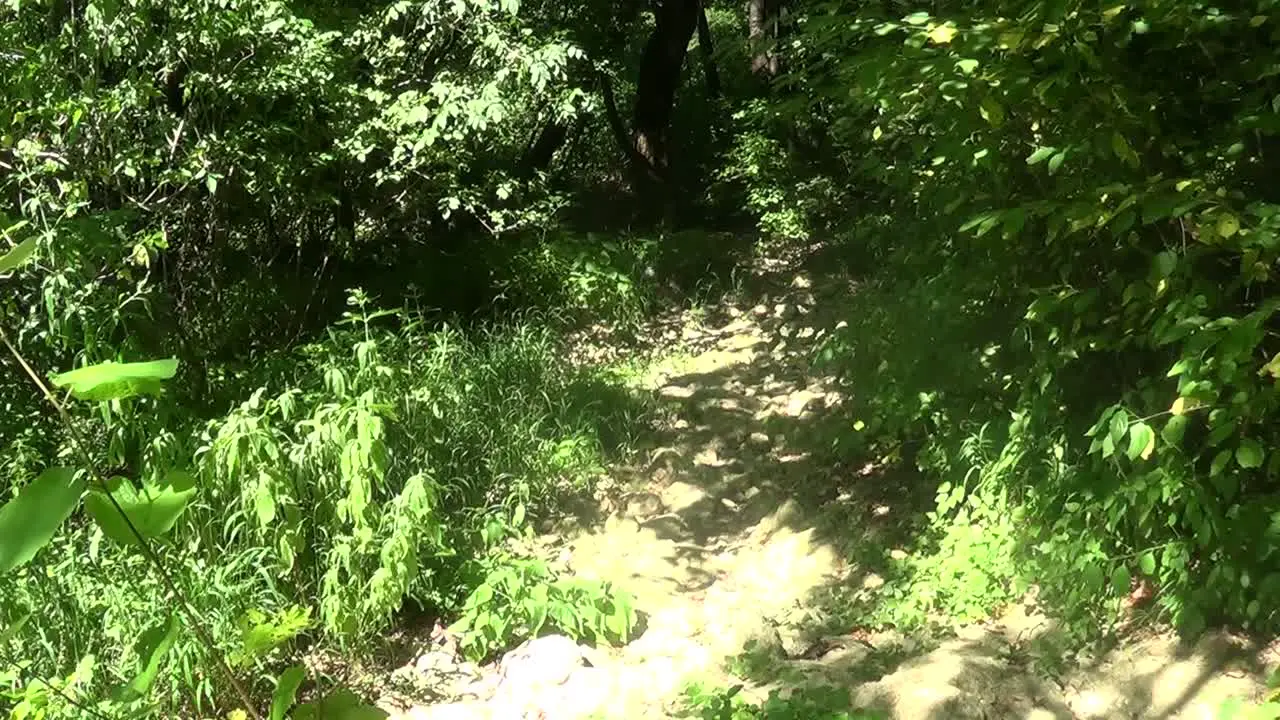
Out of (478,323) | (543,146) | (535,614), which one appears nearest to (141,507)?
(535,614)

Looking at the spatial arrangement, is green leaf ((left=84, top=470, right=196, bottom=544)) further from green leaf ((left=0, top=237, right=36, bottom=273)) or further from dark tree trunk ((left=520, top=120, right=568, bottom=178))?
dark tree trunk ((left=520, top=120, right=568, bottom=178))

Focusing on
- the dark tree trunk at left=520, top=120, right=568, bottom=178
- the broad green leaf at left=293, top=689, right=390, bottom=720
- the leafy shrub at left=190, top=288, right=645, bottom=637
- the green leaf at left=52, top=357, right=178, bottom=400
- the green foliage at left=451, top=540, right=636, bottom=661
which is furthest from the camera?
the dark tree trunk at left=520, top=120, right=568, bottom=178

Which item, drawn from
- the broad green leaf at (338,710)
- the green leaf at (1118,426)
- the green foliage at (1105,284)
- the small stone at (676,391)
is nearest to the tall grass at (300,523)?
the small stone at (676,391)

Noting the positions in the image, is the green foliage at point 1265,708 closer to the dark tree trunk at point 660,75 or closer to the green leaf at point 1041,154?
the green leaf at point 1041,154

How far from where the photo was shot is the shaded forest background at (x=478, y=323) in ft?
8.38

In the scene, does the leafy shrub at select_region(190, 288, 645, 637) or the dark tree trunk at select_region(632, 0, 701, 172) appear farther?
the dark tree trunk at select_region(632, 0, 701, 172)

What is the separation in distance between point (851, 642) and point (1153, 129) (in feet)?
6.05

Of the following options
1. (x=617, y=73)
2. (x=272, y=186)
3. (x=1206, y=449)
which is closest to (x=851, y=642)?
(x=1206, y=449)

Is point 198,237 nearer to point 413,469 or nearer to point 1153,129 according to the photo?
point 413,469

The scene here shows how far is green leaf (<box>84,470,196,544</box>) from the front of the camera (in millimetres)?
937

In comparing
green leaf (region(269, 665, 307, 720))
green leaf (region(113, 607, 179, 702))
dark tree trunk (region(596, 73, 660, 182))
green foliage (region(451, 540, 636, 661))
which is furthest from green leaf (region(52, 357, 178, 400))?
dark tree trunk (region(596, 73, 660, 182))

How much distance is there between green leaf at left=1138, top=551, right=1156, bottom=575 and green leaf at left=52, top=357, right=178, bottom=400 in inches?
100

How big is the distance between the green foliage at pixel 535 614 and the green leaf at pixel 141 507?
2.66 meters

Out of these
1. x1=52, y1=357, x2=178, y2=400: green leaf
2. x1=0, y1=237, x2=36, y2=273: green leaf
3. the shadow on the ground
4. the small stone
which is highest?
x1=0, y1=237, x2=36, y2=273: green leaf
